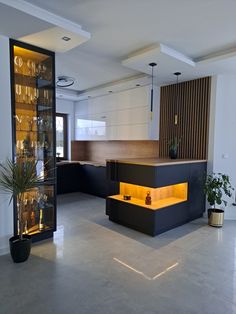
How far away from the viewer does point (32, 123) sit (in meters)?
3.45

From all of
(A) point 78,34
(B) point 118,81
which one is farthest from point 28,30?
(B) point 118,81

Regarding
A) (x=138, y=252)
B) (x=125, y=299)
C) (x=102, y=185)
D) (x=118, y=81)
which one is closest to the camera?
(x=125, y=299)

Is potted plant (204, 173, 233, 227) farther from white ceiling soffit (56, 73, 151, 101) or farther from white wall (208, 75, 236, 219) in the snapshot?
white ceiling soffit (56, 73, 151, 101)

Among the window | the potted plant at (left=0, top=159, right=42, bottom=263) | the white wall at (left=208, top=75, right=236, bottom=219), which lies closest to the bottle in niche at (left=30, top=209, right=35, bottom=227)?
the potted plant at (left=0, top=159, right=42, bottom=263)

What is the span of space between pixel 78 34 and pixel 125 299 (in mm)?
2960

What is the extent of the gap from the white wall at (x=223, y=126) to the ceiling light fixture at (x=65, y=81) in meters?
3.12

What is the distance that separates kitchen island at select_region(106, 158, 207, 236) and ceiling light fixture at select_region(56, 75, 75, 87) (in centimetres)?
236

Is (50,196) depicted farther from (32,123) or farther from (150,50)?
(150,50)

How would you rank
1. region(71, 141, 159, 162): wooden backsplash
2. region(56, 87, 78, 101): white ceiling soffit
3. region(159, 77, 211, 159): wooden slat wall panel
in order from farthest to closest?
region(56, 87, 78, 101): white ceiling soffit < region(71, 141, 159, 162): wooden backsplash < region(159, 77, 211, 159): wooden slat wall panel

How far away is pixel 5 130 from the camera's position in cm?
293

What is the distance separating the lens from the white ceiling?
2.38 m

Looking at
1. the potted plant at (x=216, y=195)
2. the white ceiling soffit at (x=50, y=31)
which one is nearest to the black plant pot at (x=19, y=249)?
the white ceiling soffit at (x=50, y=31)

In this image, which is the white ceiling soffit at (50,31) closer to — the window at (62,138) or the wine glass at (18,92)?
the wine glass at (18,92)

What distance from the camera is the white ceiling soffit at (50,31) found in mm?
2260
